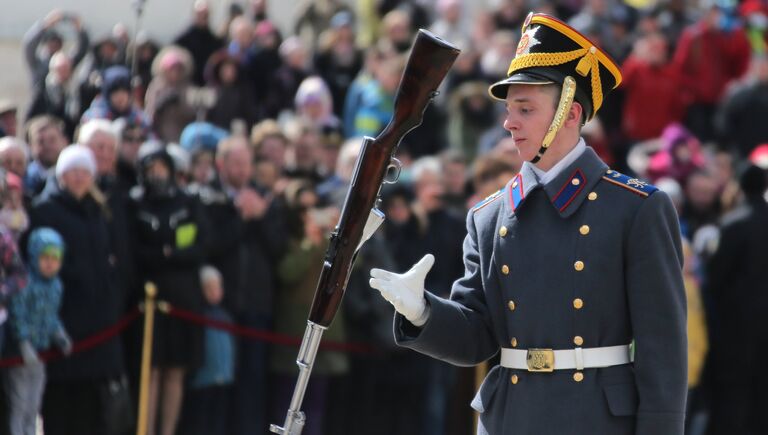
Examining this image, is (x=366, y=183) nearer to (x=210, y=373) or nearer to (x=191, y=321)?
(x=191, y=321)

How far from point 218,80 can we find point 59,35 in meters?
1.37

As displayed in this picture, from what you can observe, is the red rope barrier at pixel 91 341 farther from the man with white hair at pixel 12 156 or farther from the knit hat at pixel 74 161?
the man with white hair at pixel 12 156

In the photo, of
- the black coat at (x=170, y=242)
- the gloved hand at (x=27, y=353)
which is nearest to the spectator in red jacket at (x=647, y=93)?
the black coat at (x=170, y=242)

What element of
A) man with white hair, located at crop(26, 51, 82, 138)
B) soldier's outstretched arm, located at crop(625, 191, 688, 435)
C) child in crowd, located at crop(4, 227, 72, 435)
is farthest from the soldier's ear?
man with white hair, located at crop(26, 51, 82, 138)

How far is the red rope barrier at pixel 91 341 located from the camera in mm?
8430

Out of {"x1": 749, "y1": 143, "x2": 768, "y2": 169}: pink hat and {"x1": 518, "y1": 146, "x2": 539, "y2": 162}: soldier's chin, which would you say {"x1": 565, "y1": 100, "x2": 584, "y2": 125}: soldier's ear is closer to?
{"x1": 518, "y1": 146, "x2": 539, "y2": 162}: soldier's chin

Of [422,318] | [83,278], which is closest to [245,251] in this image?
[83,278]

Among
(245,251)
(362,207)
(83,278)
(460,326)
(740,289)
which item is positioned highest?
(740,289)

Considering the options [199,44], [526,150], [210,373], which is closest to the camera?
[526,150]

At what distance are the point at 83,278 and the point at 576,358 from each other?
4535 millimetres

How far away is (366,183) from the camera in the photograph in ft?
17.3

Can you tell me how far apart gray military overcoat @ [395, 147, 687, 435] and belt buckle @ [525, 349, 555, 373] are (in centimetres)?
2

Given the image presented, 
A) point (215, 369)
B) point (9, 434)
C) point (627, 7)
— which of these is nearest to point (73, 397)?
point (9, 434)

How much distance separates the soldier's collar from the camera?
17.2ft
